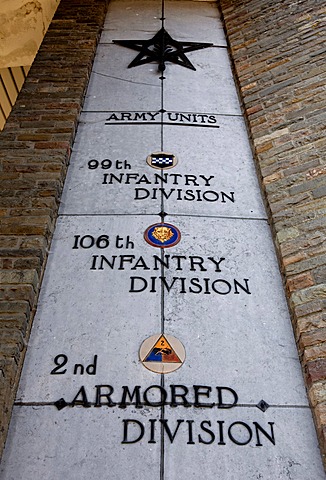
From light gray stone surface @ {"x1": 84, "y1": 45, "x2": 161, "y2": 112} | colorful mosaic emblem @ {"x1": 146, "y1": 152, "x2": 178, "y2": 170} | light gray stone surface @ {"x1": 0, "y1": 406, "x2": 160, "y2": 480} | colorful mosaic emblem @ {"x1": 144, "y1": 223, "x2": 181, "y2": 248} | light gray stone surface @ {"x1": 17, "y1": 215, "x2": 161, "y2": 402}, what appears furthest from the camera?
light gray stone surface @ {"x1": 84, "y1": 45, "x2": 161, "y2": 112}

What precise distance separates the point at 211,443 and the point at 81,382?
0.63 metres

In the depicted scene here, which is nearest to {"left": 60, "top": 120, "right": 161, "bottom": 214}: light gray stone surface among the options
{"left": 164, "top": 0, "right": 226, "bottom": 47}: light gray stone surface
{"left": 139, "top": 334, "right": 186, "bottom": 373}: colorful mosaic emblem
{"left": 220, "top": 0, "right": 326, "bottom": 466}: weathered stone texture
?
{"left": 220, "top": 0, "right": 326, "bottom": 466}: weathered stone texture

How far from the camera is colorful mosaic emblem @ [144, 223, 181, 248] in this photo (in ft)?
9.91

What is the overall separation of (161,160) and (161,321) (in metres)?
1.27

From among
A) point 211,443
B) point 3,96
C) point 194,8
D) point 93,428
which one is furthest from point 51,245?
point 3,96

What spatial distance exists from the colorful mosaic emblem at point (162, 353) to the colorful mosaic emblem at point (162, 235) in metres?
0.59

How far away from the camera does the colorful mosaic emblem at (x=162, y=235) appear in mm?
3020

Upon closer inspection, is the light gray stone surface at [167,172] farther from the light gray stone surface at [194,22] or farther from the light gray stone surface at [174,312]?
the light gray stone surface at [194,22]

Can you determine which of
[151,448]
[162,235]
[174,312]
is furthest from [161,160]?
[151,448]

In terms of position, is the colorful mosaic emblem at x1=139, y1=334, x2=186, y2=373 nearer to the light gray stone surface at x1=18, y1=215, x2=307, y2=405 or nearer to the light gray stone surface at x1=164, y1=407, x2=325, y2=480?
the light gray stone surface at x1=18, y1=215, x2=307, y2=405

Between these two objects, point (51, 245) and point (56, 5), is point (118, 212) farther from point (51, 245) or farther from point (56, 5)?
point (56, 5)

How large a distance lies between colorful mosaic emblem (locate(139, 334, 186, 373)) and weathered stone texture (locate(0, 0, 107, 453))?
0.58m

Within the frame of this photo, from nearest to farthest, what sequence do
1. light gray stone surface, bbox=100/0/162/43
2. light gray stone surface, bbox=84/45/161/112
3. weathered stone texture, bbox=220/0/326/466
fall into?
1. weathered stone texture, bbox=220/0/326/466
2. light gray stone surface, bbox=84/45/161/112
3. light gray stone surface, bbox=100/0/162/43

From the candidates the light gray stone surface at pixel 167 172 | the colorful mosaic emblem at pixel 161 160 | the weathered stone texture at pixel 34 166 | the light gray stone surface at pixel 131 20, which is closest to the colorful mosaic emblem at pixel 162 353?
the weathered stone texture at pixel 34 166
